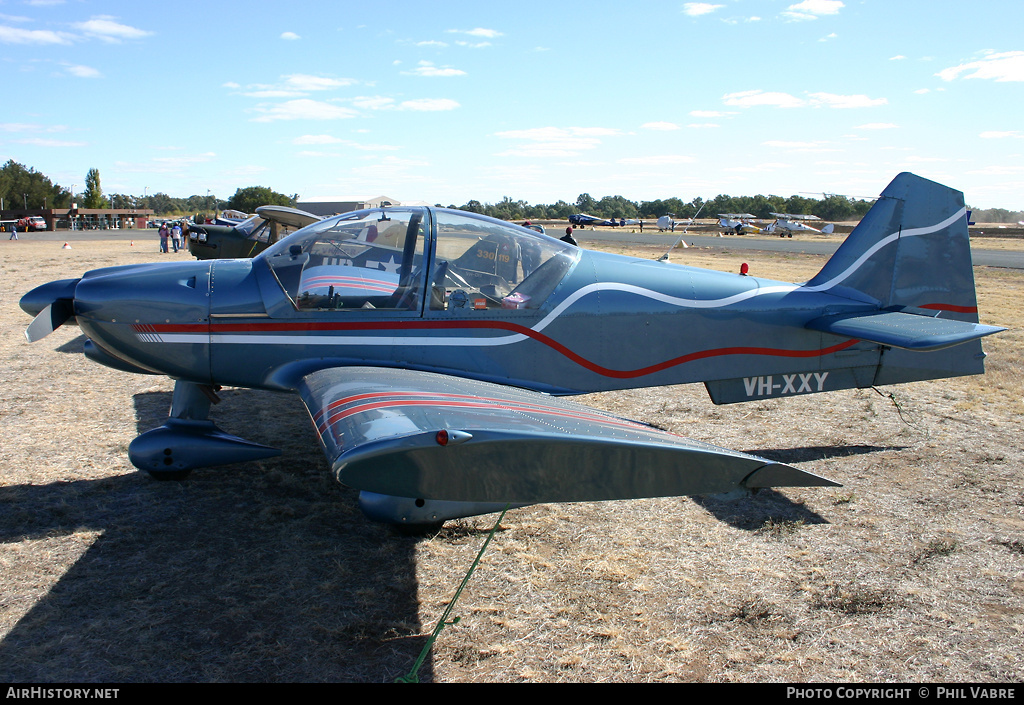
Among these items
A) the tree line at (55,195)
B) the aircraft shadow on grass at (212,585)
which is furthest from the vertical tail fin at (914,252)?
the tree line at (55,195)

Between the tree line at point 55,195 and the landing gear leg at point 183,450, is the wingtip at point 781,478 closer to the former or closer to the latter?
the landing gear leg at point 183,450

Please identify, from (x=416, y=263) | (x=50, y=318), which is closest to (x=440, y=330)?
(x=416, y=263)

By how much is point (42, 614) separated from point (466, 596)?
7.11ft

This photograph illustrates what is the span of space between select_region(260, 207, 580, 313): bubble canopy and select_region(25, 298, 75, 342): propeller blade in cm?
149

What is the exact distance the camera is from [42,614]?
3.27 metres

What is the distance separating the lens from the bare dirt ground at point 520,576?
3014mm

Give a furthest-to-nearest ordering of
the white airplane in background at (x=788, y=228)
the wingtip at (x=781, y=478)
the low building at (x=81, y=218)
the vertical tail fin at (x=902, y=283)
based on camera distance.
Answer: the low building at (x=81, y=218), the white airplane in background at (x=788, y=228), the vertical tail fin at (x=902, y=283), the wingtip at (x=781, y=478)

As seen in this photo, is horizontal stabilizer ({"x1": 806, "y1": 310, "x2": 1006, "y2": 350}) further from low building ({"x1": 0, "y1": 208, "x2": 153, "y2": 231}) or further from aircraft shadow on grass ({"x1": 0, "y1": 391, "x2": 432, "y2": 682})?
low building ({"x1": 0, "y1": 208, "x2": 153, "y2": 231})

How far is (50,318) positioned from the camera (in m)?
4.70

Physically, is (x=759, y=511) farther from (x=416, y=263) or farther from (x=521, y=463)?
(x=416, y=263)

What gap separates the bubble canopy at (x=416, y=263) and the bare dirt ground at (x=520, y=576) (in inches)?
60.3

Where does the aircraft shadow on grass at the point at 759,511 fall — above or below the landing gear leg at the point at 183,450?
below
